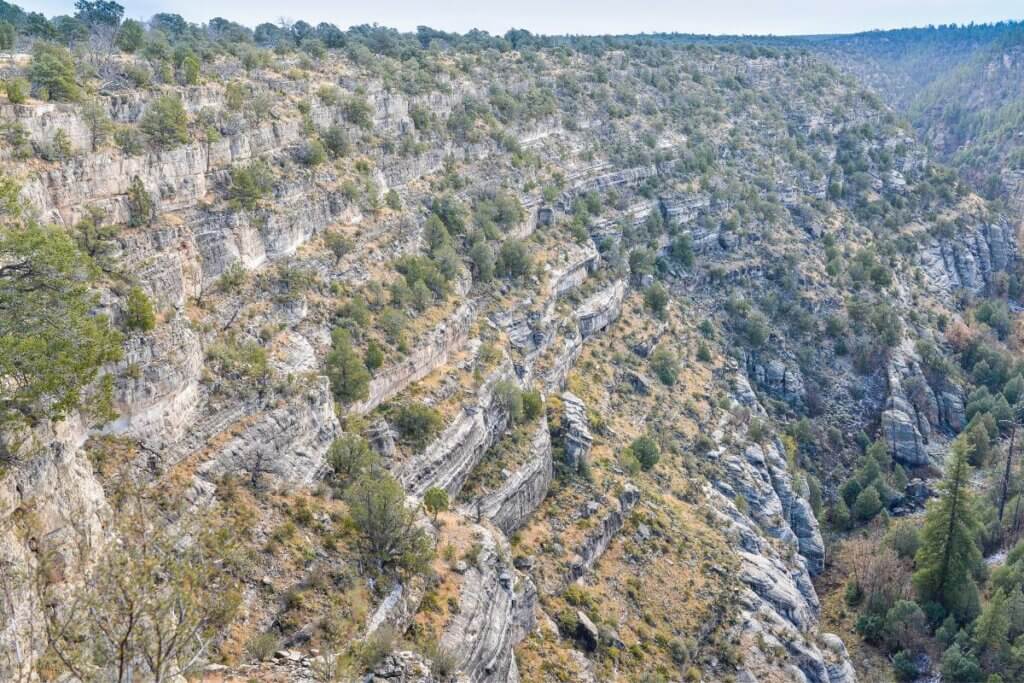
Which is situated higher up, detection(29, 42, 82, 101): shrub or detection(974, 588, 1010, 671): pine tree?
detection(29, 42, 82, 101): shrub

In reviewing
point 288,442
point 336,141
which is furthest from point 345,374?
point 336,141

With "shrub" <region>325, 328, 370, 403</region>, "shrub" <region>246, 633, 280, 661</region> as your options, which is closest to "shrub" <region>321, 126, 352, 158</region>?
"shrub" <region>325, 328, 370, 403</region>

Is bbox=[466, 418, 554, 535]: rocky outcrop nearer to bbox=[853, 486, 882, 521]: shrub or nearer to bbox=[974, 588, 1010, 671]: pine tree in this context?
bbox=[974, 588, 1010, 671]: pine tree

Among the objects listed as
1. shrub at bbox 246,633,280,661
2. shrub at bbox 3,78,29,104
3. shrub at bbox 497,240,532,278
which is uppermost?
shrub at bbox 3,78,29,104

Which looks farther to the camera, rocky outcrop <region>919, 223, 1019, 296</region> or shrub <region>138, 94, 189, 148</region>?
rocky outcrop <region>919, 223, 1019, 296</region>

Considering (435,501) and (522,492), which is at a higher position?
(435,501)

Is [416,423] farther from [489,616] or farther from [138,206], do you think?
[138,206]

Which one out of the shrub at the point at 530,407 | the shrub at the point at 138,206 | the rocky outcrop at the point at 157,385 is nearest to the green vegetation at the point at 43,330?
the rocky outcrop at the point at 157,385

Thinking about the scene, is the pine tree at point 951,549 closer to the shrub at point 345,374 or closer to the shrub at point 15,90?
the shrub at point 345,374
